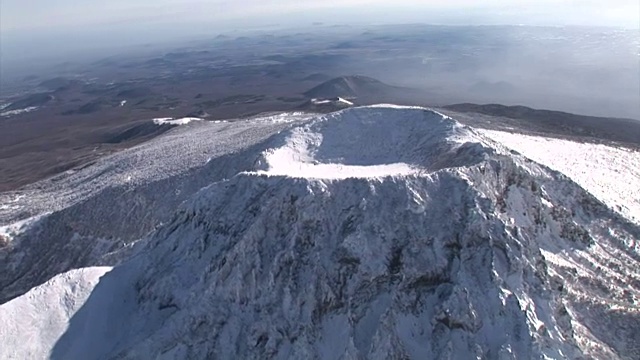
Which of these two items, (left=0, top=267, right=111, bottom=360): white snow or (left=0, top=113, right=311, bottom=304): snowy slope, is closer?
(left=0, top=267, right=111, bottom=360): white snow

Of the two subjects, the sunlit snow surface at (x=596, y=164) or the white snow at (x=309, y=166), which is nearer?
the white snow at (x=309, y=166)

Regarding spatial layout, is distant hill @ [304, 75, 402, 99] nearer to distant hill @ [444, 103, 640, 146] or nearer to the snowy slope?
distant hill @ [444, 103, 640, 146]

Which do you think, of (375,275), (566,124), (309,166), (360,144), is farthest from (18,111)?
(375,275)

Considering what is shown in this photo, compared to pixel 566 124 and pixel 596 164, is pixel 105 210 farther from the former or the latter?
pixel 566 124

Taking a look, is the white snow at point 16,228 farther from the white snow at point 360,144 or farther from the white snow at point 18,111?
the white snow at point 18,111

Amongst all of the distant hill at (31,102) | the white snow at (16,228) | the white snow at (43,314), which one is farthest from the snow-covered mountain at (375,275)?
the distant hill at (31,102)

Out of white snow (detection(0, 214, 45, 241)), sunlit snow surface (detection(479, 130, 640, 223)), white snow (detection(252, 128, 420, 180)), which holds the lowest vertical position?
white snow (detection(0, 214, 45, 241))

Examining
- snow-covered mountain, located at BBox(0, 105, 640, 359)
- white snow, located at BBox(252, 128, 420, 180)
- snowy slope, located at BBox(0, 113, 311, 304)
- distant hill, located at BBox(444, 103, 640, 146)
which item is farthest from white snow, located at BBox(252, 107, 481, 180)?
distant hill, located at BBox(444, 103, 640, 146)
